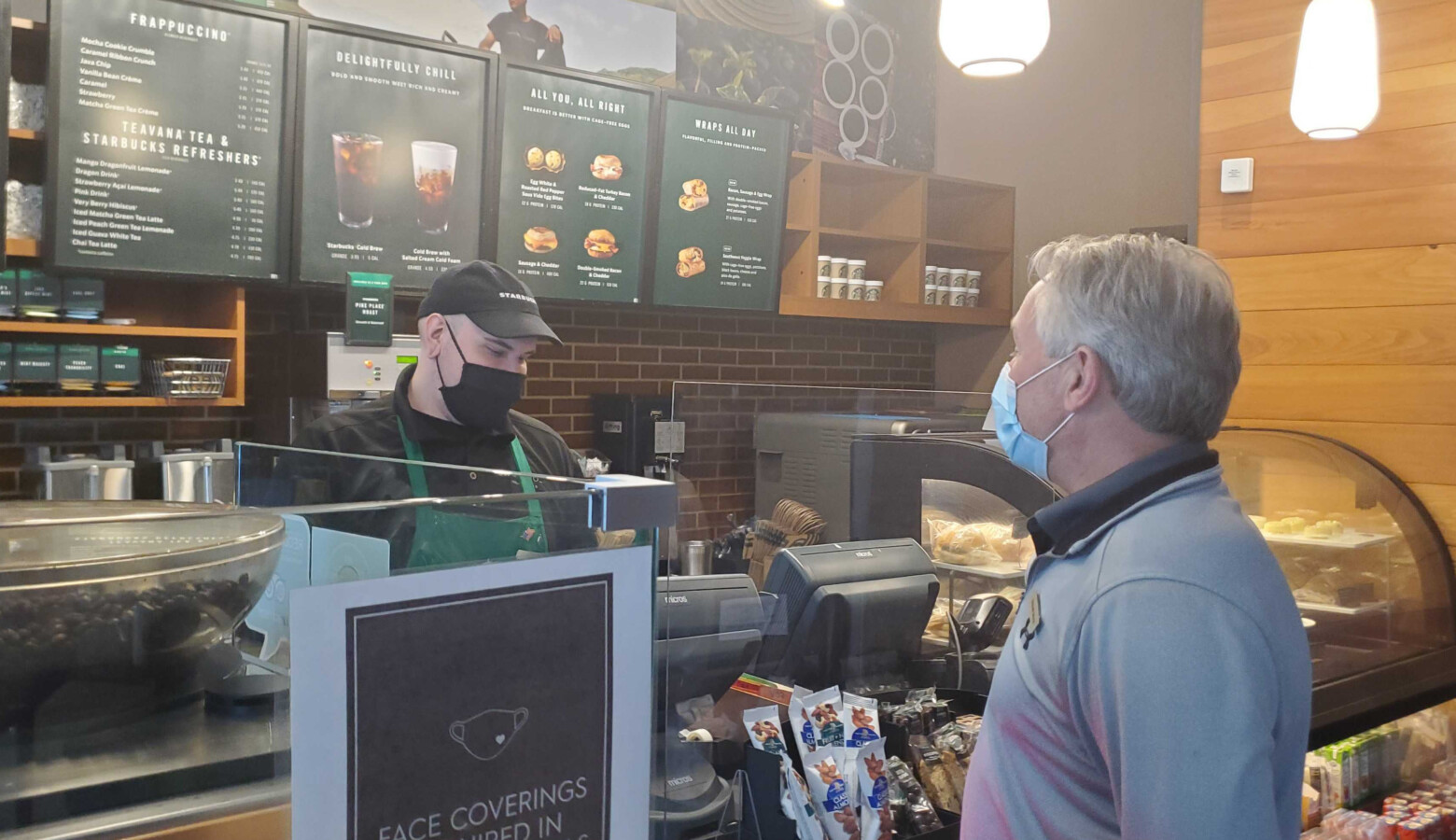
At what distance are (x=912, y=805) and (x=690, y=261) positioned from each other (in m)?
2.99

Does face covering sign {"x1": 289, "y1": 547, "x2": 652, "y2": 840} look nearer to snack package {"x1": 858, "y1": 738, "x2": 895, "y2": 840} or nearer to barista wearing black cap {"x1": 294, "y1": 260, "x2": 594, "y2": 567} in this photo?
snack package {"x1": 858, "y1": 738, "x2": 895, "y2": 840}

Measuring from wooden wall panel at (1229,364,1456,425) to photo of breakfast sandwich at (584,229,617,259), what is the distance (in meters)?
2.19

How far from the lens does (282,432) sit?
3.58m

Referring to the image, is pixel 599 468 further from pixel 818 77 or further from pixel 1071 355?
pixel 1071 355

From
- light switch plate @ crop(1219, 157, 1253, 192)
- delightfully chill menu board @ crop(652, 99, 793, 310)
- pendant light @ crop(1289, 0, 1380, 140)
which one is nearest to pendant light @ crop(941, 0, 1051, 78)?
pendant light @ crop(1289, 0, 1380, 140)

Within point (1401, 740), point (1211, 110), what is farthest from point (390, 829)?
point (1211, 110)

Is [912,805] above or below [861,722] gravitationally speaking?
below

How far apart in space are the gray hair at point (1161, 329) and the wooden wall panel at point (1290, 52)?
2165 millimetres

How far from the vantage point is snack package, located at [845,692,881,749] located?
163cm

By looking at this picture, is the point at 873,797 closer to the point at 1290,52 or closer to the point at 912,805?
the point at 912,805

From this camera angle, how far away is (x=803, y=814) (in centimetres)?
156

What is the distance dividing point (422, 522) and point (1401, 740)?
2.94 metres

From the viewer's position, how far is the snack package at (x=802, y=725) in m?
1.60

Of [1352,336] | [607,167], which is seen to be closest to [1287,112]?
[1352,336]
